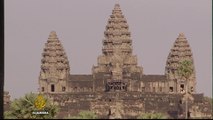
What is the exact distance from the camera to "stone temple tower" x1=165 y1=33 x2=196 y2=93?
16175 cm

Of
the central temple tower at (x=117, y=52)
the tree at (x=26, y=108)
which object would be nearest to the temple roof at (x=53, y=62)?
the central temple tower at (x=117, y=52)

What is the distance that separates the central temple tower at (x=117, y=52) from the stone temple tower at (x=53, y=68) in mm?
6338

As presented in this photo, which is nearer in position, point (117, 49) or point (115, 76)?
point (115, 76)

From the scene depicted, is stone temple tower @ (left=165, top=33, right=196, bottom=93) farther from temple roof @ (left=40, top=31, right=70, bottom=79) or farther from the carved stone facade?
the carved stone facade

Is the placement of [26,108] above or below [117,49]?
below

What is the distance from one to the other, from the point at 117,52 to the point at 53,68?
11.9 metres

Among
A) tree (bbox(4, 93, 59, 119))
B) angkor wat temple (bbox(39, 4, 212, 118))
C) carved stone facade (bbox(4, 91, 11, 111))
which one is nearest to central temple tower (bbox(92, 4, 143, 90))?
angkor wat temple (bbox(39, 4, 212, 118))

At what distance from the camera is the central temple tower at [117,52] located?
159625 mm

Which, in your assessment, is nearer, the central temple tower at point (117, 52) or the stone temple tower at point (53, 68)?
the central temple tower at point (117, 52)

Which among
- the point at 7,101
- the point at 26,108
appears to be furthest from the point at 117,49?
the point at 26,108

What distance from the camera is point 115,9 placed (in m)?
172

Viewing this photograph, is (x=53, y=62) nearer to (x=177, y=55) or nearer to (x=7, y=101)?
(x=177, y=55)

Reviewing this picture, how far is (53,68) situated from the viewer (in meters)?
165

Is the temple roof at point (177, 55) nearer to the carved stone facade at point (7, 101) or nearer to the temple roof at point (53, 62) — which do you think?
the temple roof at point (53, 62)
